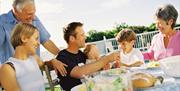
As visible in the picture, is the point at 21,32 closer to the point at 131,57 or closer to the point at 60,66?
the point at 60,66

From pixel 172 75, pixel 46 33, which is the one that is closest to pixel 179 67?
pixel 172 75

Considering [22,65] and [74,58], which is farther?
[74,58]

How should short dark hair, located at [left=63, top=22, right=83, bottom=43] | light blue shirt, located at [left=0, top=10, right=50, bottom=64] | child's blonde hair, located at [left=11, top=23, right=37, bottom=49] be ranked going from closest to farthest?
1. child's blonde hair, located at [left=11, top=23, right=37, bottom=49]
2. short dark hair, located at [left=63, top=22, right=83, bottom=43]
3. light blue shirt, located at [left=0, top=10, right=50, bottom=64]

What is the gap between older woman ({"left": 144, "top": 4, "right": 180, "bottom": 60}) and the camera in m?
2.92

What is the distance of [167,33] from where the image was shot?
305 centimetres

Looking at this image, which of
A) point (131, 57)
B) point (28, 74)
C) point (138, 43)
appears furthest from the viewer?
point (138, 43)

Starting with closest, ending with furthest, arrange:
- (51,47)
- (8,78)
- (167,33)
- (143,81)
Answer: (143,81)
(8,78)
(167,33)
(51,47)

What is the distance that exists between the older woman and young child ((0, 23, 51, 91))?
110 cm

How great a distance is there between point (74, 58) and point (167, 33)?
2.91 feet

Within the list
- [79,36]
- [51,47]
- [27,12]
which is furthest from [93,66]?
[51,47]

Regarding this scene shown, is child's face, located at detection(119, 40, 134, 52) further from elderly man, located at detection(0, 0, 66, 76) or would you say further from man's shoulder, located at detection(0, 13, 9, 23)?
man's shoulder, located at detection(0, 13, 9, 23)

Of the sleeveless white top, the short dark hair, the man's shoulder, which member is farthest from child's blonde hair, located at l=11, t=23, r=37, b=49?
the man's shoulder

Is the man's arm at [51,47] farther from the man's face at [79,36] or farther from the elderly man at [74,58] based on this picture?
the man's face at [79,36]

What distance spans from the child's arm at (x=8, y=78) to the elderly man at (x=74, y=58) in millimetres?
384
